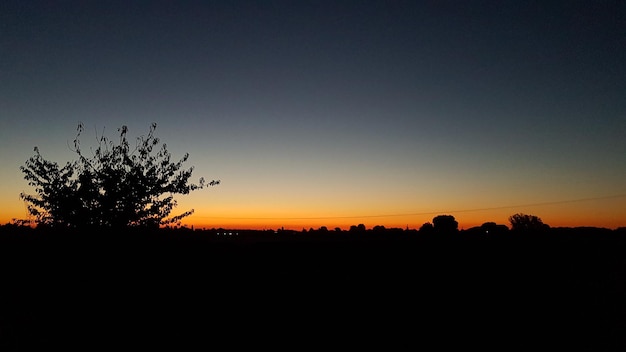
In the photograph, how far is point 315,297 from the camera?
32.4 feet

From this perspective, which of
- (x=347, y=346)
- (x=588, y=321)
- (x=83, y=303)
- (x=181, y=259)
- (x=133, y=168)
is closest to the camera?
(x=347, y=346)

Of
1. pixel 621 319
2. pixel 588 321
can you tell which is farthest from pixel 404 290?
pixel 621 319

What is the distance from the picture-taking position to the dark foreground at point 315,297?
319 inches

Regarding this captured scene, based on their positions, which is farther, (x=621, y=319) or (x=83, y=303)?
(x=83, y=303)

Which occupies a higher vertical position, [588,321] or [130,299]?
[130,299]

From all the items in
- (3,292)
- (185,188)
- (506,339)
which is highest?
(185,188)

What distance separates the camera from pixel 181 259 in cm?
1277

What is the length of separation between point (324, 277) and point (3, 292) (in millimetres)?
9145

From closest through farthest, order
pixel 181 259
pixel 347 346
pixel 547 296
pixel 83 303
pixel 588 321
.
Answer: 1. pixel 347 346
2. pixel 588 321
3. pixel 547 296
4. pixel 83 303
5. pixel 181 259

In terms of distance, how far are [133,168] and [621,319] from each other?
16.8 metres

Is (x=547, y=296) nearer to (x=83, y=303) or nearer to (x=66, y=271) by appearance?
(x=83, y=303)

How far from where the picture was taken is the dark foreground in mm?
8094

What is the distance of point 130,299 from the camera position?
10.1 meters

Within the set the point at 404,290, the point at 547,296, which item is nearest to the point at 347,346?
the point at 404,290
